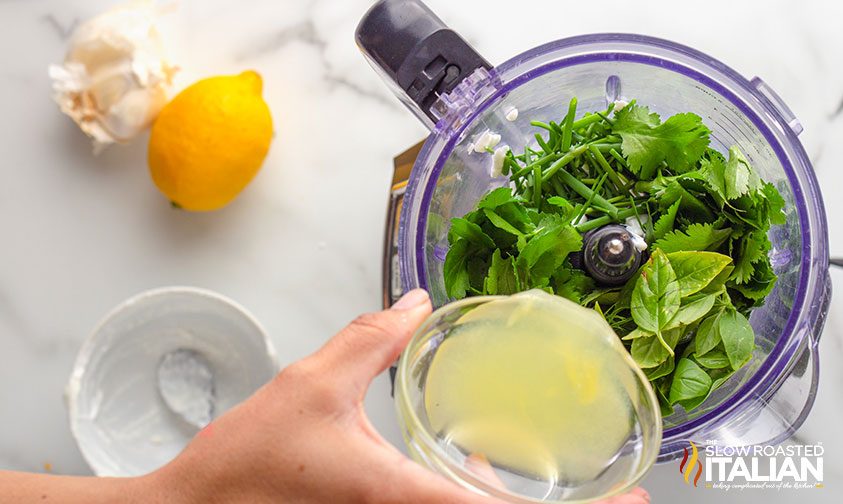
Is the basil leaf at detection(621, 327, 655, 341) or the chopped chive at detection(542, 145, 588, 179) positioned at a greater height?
the chopped chive at detection(542, 145, 588, 179)

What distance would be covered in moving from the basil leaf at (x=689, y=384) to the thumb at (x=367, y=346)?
0.70 feet

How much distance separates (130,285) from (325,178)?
0.87ft

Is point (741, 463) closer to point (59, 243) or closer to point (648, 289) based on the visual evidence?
point (648, 289)

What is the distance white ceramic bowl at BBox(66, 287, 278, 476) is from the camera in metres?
0.97

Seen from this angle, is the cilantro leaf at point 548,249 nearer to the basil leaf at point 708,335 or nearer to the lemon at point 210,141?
the basil leaf at point 708,335

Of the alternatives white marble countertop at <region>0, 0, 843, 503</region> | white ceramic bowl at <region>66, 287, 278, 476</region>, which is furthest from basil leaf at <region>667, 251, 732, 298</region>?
white ceramic bowl at <region>66, 287, 278, 476</region>

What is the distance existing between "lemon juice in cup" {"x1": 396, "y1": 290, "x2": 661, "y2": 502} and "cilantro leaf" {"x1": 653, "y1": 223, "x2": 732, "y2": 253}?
0.40 feet

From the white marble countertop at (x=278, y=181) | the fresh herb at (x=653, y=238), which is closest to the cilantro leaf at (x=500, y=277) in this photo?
the fresh herb at (x=653, y=238)

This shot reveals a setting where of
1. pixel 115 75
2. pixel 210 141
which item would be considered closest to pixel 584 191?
pixel 210 141

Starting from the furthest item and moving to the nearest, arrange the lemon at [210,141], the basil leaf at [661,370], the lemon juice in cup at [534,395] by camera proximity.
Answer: the lemon at [210,141] → the basil leaf at [661,370] → the lemon juice in cup at [534,395]

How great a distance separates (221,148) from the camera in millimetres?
928

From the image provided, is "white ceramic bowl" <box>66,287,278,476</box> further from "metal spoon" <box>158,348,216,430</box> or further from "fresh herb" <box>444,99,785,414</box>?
"fresh herb" <box>444,99,785,414</box>

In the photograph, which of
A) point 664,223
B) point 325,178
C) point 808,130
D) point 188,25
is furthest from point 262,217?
point 808,130

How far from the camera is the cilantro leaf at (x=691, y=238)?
2.20 feet
